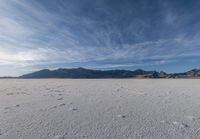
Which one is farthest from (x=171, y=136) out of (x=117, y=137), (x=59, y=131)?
(x=59, y=131)

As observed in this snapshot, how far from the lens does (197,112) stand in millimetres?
3738

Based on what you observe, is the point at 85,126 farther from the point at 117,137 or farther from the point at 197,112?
the point at 197,112

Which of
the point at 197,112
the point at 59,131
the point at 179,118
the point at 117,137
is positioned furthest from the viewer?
the point at 197,112

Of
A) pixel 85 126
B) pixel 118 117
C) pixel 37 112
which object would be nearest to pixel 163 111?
pixel 118 117

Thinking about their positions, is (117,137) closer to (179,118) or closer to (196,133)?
(196,133)

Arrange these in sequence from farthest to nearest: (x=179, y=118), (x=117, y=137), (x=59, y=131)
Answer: (x=179, y=118), (x=59, y=131), (x=117, y=137)

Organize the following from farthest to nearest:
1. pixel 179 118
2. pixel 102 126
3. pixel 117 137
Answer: pixel 179 118 → pixel 102 126 → pixel 117 137

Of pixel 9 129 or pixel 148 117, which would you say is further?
pixel 148 117

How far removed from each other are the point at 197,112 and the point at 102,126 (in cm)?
241

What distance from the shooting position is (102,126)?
Result: 284cm

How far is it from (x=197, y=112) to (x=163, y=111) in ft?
2.50

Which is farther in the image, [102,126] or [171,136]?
[102,126]

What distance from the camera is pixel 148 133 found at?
2514 mm

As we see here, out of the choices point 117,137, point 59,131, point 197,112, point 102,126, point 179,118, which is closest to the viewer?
point 117,137
